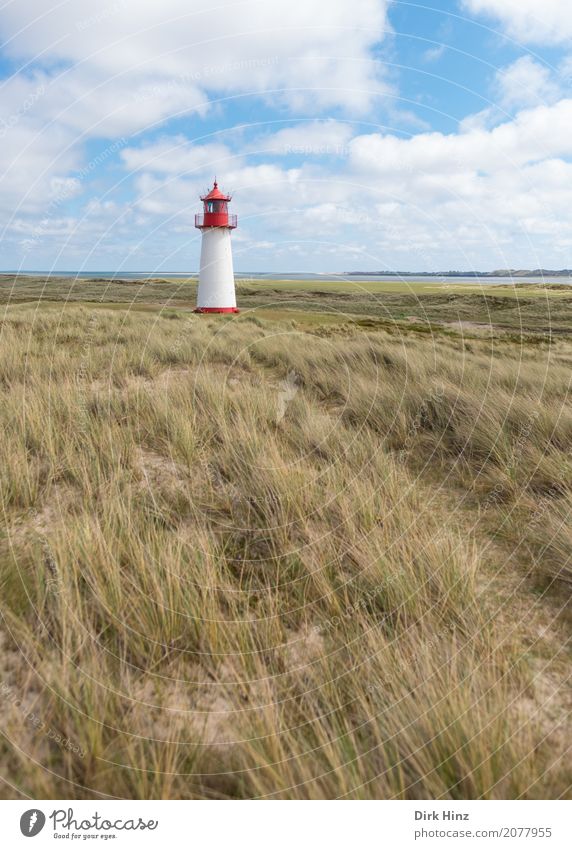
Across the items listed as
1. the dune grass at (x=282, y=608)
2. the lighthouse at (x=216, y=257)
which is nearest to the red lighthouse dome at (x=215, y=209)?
the lighthouse at (x=216, y=257)

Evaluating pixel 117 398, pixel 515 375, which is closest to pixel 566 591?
pixel 117 398

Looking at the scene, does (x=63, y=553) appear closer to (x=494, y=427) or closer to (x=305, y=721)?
(x=305, y=721)

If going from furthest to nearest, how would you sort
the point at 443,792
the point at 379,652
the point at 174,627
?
the point at 174,627
the point at 379,652
the point at 443,792

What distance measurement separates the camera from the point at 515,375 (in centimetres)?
802

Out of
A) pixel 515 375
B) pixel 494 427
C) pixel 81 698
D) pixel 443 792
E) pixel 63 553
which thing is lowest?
pixel 443 792

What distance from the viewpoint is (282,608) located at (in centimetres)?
256

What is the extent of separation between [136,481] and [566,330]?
34142 millimetres
